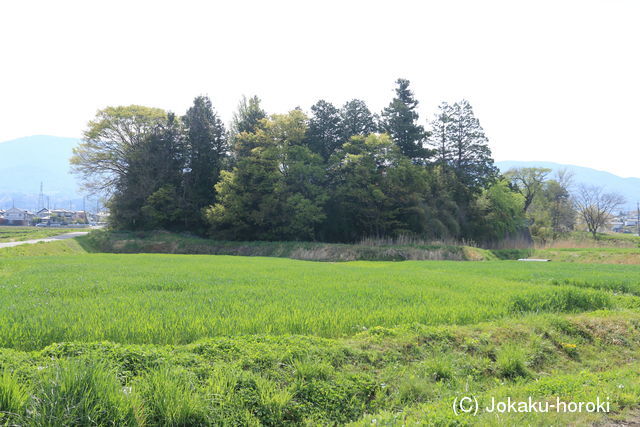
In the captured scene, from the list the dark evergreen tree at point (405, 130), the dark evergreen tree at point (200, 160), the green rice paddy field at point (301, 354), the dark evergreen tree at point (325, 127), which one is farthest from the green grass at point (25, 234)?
the dark evergreen tree at point (405, 130)

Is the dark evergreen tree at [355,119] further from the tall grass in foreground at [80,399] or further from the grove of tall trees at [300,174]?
the tall grass in foreground at [80,399]

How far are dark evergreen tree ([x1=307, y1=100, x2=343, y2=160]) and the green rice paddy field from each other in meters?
31.2

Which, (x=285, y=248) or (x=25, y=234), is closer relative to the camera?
(x=285, y=248)

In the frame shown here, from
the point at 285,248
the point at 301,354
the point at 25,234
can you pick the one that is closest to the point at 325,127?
the point at 285,248

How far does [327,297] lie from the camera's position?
29.7 ft

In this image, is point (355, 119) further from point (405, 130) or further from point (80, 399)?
point (80, 399)

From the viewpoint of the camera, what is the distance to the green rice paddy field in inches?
148

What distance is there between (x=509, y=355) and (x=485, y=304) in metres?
3.25

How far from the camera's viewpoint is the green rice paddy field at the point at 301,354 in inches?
148

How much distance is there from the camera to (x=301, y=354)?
5145 millimetres

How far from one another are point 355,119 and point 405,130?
5.71m

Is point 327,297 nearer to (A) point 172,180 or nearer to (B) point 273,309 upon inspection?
(B) point 273,309

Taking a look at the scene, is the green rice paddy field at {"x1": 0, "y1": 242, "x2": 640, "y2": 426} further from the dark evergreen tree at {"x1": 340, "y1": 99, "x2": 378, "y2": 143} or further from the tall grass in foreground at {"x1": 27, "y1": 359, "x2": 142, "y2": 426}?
the dark evergreen tree at {"x1": 340, "y1": 99, "x2": 378, "y2": 143}

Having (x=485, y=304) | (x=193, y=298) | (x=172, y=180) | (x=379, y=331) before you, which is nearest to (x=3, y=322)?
(x=193, y=298)
